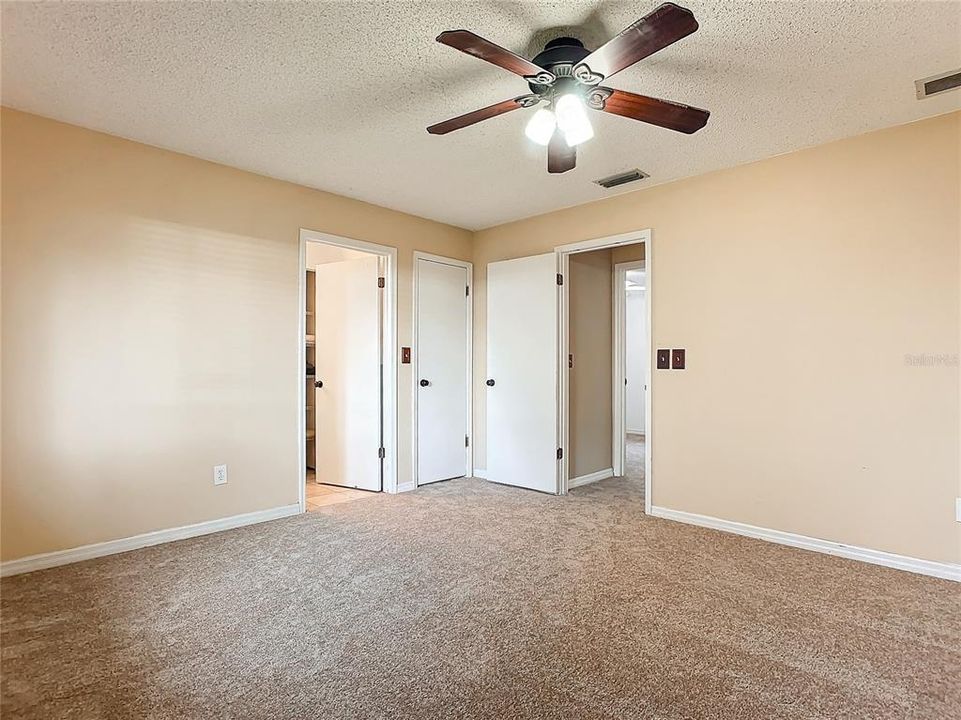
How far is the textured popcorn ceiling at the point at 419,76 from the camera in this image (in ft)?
6.39

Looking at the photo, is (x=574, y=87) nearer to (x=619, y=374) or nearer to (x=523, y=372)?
(x=523, y=372)

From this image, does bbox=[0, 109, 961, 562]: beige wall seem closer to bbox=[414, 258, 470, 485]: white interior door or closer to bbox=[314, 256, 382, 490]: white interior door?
bbox=[314, 256, 382, 490]: white interior door

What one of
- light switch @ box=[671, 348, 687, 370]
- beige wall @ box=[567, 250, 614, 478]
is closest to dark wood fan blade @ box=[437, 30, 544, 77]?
light switch @ box=[671, 348, 687, 370]

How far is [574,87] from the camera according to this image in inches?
82.6

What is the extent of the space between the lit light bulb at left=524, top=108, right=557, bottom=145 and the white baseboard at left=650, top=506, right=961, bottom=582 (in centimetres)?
270

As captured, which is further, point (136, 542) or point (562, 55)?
point (136, 542)

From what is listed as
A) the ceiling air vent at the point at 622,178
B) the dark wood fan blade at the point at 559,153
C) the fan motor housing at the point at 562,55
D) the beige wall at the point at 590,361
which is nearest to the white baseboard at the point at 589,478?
the beige wall at the point at 590,361

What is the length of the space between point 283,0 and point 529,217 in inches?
119

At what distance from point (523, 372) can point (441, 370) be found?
0.78 metres

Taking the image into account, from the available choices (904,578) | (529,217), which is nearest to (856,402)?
(904,578)

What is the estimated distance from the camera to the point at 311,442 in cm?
552

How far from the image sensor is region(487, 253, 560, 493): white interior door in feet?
14.5

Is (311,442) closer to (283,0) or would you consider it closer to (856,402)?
(283,0)

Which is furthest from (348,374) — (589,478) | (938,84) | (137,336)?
(938,84)
